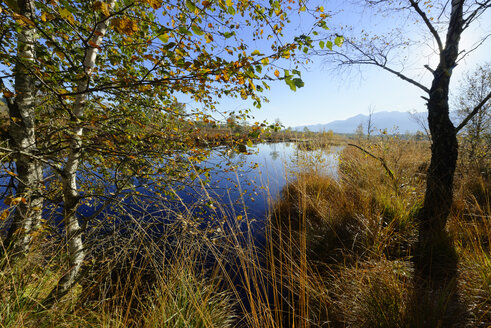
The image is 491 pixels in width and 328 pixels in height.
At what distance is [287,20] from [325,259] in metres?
2.92

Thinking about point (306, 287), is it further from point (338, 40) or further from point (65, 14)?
point (65, 14)

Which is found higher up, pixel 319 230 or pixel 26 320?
pixel 26 320

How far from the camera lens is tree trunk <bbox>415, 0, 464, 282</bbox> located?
186 cm

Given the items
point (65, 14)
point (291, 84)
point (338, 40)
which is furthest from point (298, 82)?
point (65, 14)

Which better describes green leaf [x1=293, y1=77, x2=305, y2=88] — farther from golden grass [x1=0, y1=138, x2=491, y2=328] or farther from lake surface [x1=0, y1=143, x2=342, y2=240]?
golden grass [x1=0, y1=138, x2=491, y2=328]

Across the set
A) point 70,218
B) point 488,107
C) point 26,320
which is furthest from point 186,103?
point 488,107

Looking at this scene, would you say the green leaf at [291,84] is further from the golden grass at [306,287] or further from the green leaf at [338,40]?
the golden grass at [306,287]

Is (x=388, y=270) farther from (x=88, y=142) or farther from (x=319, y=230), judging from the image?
(x=88, y=142)

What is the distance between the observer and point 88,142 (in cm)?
194

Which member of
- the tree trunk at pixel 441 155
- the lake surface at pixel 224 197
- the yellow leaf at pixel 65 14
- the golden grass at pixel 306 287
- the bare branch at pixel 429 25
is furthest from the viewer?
the bare branch at pixel 429 25

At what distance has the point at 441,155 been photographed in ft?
6.46

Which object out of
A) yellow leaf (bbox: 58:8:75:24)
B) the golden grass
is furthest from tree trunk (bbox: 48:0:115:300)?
yellow leaf (bbox: 58:8:75:24)

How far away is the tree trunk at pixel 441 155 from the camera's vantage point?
1863 mm

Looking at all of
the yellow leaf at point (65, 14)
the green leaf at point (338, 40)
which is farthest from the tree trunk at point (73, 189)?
the green leaf at point (338, 40)
